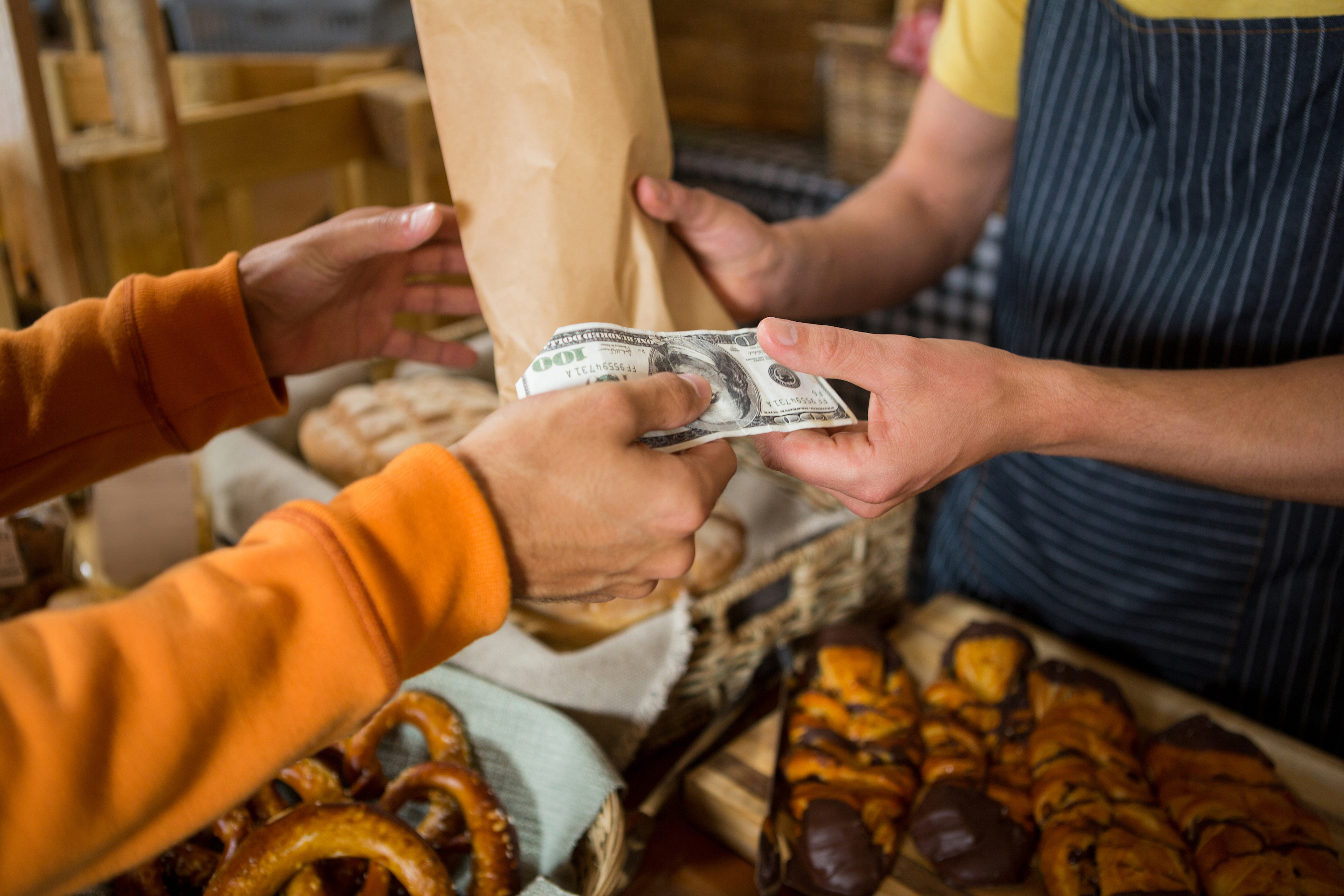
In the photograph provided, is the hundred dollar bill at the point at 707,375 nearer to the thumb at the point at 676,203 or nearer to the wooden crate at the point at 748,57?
the thumb at the point at 676,203

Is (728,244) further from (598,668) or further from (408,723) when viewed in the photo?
(408,723)

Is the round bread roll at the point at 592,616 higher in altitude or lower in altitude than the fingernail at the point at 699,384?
lower

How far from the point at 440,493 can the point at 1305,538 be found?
3.13ft

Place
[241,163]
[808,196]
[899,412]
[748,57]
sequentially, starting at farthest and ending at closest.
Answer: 1. [748,57]
2. [808,196]
3. [241,163]
4. [899,412]

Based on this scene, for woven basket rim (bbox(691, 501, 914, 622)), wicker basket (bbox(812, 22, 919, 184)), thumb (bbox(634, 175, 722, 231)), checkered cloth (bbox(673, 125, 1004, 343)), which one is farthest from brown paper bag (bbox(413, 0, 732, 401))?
wicker basket (bbox(812, 22, 919, 184))

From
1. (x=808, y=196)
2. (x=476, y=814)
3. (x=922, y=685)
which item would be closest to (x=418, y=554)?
(x=476, y=814)

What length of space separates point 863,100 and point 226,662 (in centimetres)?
204

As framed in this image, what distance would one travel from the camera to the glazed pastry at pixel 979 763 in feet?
2.68

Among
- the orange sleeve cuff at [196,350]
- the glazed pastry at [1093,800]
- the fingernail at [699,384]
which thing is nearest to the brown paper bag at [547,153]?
the fingernail at [699,384]

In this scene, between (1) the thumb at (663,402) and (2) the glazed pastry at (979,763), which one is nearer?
(1) the thumb at (663,402)

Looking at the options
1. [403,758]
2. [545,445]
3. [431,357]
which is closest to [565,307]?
[545,445]

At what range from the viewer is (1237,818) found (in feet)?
2.68

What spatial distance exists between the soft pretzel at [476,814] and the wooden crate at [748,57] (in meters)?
2.31

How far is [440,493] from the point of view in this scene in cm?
52
